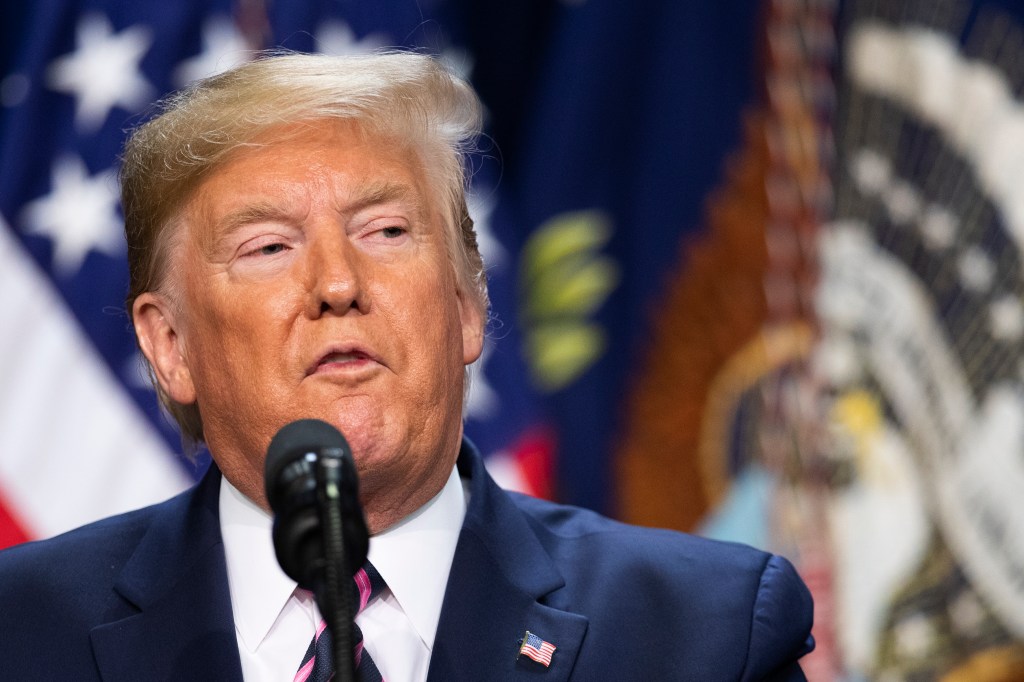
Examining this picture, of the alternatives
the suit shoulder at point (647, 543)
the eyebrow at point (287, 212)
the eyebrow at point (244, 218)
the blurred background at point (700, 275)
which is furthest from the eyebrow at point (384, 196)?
the blurred background at point (700, 275)

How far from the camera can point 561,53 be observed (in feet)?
13.7

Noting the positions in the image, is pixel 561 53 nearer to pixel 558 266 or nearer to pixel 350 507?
pixel 558 266

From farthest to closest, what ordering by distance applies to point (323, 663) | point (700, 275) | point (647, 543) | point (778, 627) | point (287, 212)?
point (700, 275)
point (647, 543)
point (778, 627)
point (287, 212)
point (323, 663)

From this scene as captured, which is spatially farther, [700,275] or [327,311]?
[700,275]

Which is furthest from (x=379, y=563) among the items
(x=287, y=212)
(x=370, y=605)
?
Result: (x=287, y=212)

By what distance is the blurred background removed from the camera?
3662mm

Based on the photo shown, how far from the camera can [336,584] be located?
1.22m

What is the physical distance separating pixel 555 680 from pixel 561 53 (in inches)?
106

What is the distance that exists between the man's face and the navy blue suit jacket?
0.51ft

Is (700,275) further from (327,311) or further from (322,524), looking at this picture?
(322,524)

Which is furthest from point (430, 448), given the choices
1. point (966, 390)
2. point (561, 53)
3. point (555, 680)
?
point (561, 53)

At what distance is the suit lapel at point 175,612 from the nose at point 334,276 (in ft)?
1.42

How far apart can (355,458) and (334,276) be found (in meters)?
0.25

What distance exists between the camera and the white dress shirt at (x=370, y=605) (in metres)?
1.87
